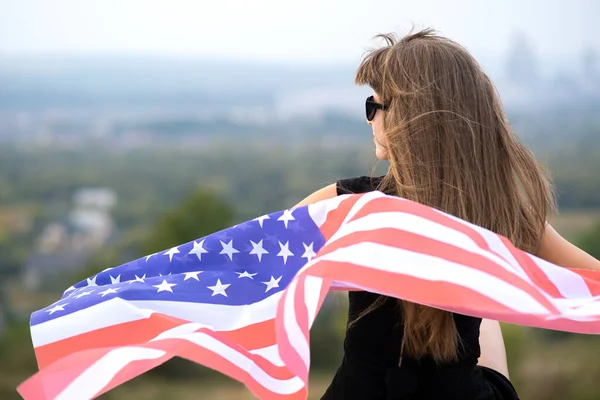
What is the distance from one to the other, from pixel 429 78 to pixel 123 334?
1.05m

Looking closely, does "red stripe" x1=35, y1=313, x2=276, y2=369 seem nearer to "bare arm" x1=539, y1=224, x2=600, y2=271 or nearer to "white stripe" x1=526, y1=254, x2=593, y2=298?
"white stripe" x1=526, y1=254, x2=593, y2=298

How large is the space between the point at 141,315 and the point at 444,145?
0.93 metres

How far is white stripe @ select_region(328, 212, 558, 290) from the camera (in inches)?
74.2

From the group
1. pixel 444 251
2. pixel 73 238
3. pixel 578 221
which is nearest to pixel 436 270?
pixel 444 251

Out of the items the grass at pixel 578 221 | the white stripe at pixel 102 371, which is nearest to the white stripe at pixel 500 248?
the white stripe at pixel 102 371

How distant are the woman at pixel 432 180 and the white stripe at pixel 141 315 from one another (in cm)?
28

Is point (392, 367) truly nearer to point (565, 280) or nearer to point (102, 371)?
point (565, 280)

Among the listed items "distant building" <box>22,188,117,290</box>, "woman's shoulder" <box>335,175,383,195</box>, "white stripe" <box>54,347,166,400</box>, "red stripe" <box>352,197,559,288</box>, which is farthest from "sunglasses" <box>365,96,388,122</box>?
"distant building" <box>22,188,117,290</box>

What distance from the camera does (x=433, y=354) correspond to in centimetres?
194

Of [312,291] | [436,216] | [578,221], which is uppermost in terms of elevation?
[436,216]

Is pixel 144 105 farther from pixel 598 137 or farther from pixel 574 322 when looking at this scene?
pixel 574 322

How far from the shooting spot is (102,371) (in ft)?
5.88

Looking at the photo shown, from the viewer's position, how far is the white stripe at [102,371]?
1734 mm

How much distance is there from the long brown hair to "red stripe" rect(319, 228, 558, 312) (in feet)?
0.46
